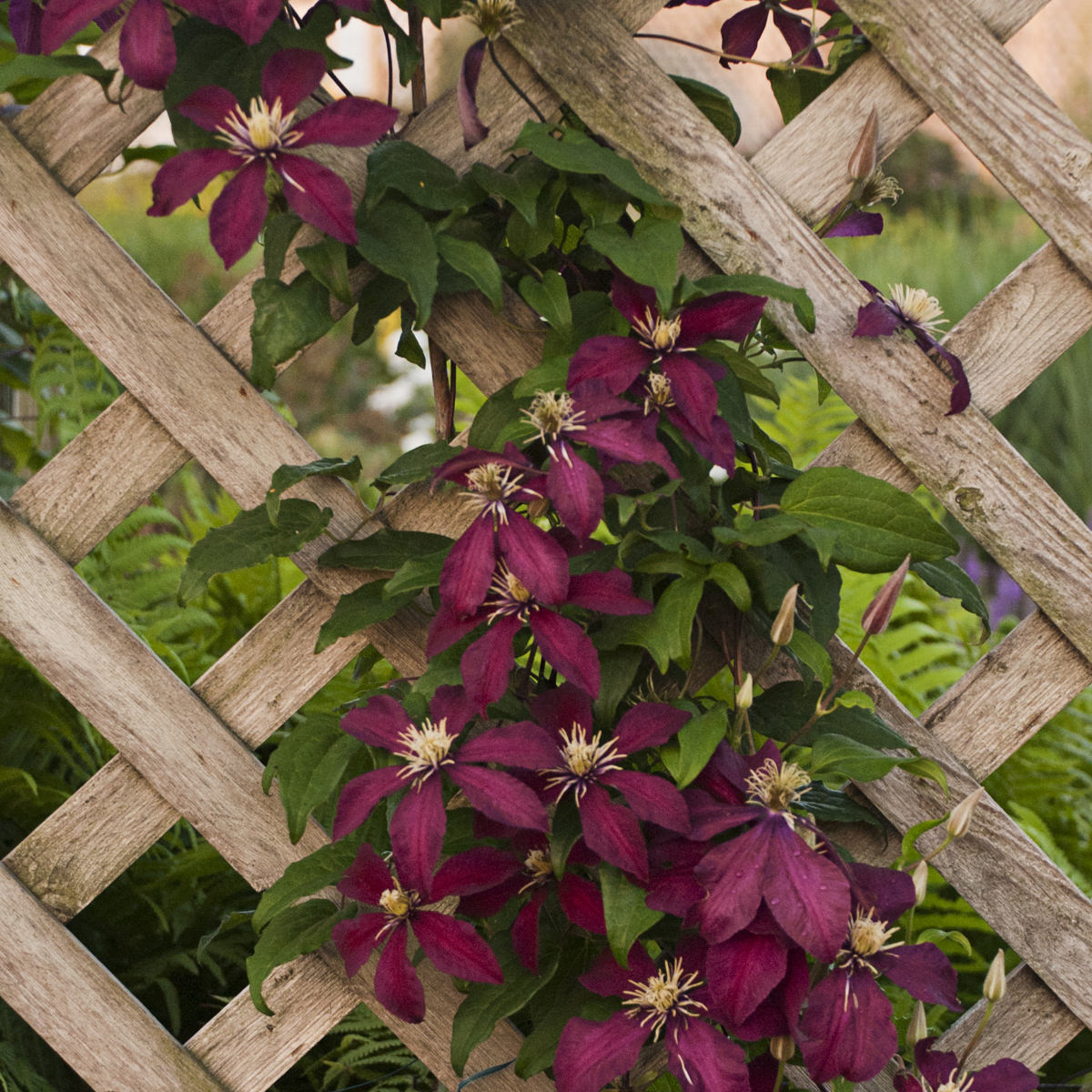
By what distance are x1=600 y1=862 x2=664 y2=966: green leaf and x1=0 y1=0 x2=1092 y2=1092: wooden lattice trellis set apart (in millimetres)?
302

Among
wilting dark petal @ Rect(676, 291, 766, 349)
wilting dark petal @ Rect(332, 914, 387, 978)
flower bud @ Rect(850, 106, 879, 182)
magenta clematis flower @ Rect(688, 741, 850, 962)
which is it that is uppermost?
flower bud @ Rect(850, 106, 879, 182)

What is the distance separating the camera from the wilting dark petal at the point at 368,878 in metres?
0.86

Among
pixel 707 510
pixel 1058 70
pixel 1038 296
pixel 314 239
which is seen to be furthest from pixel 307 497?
pixel 1058 70

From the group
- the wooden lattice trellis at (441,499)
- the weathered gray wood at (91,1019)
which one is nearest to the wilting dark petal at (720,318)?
the wooden lattice trellis at (441,499)

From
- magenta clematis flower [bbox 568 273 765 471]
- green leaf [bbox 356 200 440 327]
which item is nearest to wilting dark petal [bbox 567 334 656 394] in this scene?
magenta clematis flower [bbox 568 273 765 471]

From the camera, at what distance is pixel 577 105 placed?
92 centimetres

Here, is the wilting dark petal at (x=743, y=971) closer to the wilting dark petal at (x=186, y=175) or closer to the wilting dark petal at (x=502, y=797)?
the wilting dark petal at (x=502, y=797)

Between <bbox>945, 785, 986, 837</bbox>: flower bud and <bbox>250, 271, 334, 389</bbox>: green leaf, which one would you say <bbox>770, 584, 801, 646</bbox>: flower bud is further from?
<bbox>250, 271, 334, 389</bbox>: green leaf

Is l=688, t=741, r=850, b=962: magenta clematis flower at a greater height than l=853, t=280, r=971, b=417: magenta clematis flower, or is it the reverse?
l=853, t=280, r=971, b=417: magenta clematis flower

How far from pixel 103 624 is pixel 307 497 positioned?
230mm

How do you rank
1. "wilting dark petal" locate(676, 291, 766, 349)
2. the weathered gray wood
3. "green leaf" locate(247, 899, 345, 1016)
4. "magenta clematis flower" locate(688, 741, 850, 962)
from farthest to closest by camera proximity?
the weathered gray wood, "green leaf" locate(247, 899, 345, 1016), "wilting dark petal" locate(676, 291, 766, 349), "magenta clematis flower" locate(688, 741, 850, 962)

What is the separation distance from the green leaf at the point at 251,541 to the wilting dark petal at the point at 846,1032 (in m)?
0.53

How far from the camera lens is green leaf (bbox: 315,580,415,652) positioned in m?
0.94

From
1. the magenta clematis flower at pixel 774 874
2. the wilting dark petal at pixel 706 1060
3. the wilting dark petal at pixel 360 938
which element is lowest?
the wilting dark petal at pixel 706 1060
